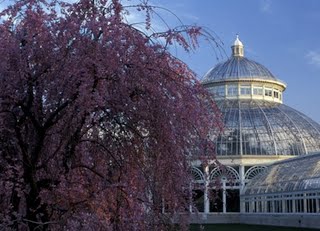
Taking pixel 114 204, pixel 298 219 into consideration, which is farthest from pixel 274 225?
pixel 114 204

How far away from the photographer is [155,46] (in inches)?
243

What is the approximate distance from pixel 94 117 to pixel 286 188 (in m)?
34.0

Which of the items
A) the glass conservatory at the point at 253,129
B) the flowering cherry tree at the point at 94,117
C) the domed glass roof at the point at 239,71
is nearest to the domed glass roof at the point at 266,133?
the glass conservatory at the point at 253,129

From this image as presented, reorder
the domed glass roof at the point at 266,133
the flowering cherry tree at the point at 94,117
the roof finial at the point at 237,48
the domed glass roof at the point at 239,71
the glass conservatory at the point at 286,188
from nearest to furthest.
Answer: the flowering cherry tree at the point at 94,117
the glass conservatory at the point at 286,188
the domed glass roof at the point at 266,133
the domed glass roof at the point at 239,71
the roof finial at the point at 237,48

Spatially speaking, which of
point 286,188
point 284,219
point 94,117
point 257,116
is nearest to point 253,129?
point 257,116

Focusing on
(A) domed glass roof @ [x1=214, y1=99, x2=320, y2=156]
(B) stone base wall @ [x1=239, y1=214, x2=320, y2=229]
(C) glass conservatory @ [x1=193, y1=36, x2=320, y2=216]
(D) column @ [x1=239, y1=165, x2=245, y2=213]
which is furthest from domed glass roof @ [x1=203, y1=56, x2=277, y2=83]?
(B) stone base wall @ [x1=239, y1=214, x2=320, y2=229]

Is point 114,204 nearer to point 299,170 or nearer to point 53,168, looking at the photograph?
point 53,168

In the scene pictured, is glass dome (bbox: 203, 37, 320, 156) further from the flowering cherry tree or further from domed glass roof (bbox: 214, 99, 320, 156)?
the flowering cherry tree

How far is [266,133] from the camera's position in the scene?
49.1 m

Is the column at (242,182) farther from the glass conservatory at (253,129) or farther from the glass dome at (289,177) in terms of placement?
the glass dome at (289,177)

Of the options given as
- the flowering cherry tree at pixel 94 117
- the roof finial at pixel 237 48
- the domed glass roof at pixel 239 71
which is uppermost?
the roof finial at pixel 237 48

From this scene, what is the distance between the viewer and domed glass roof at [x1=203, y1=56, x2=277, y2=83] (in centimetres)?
5559

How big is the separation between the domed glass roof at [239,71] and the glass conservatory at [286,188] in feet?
42.1

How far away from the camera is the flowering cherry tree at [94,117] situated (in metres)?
5.85
